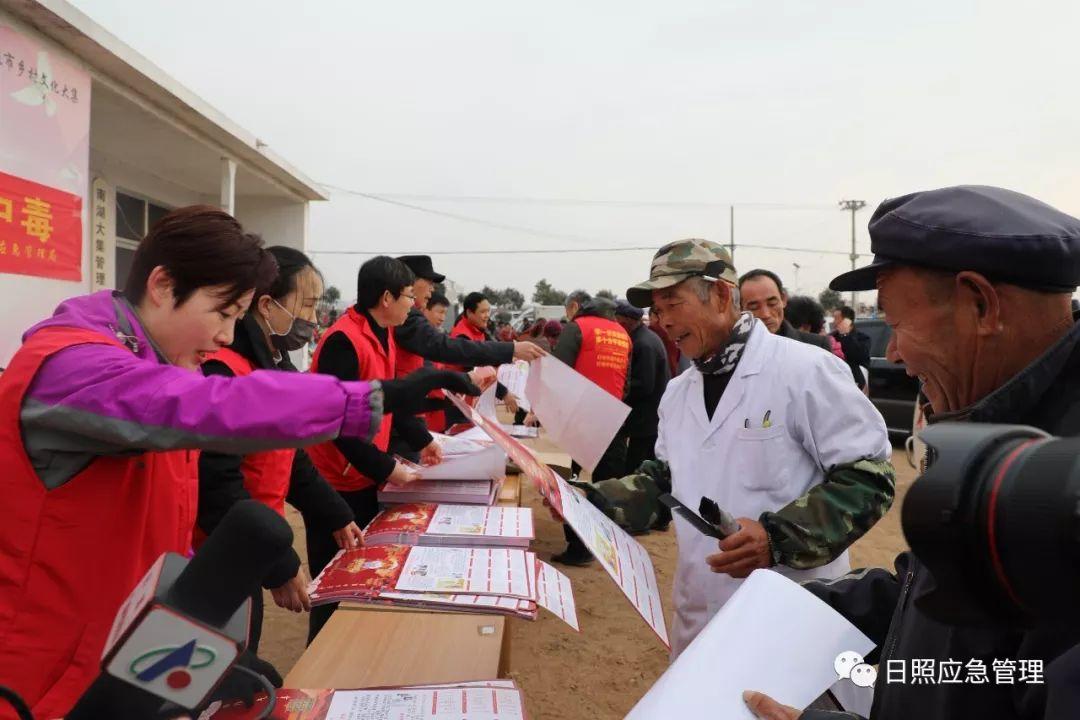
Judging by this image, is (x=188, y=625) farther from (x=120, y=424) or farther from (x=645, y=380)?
(x=645, y=380)

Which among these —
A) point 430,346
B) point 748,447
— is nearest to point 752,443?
point 748,447

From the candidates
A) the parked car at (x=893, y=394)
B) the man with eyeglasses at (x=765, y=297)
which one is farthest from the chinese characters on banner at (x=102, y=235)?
the parked car at (x=893, y=394)

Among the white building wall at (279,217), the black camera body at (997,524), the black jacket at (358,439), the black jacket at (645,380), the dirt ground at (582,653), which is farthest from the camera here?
the white building wall at (279,217)

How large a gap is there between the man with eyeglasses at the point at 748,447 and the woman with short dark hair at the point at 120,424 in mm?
930

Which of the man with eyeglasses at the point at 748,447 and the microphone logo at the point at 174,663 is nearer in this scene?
the microphone logo at the point at 174,663

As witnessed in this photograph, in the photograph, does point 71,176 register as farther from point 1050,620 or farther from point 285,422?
point 1050,620

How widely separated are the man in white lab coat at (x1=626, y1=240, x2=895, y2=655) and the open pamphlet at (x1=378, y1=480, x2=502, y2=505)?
0.80 meters

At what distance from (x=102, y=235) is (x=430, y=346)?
5726mm

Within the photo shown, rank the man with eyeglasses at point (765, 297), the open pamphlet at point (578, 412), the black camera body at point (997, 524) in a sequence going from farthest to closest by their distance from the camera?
the man with eyeglasses at point (765, 297)
the open pamphlet at point (578, 412)
the black camera body at point (997, 524)

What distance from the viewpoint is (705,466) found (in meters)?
1.92

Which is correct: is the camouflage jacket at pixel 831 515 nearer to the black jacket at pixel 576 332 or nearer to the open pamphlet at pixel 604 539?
the open pamphlet at pixel 604 539

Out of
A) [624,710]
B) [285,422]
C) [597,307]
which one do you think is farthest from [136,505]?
[597,307]

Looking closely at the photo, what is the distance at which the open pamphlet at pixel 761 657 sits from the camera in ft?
2.99

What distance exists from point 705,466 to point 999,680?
1194 mm
